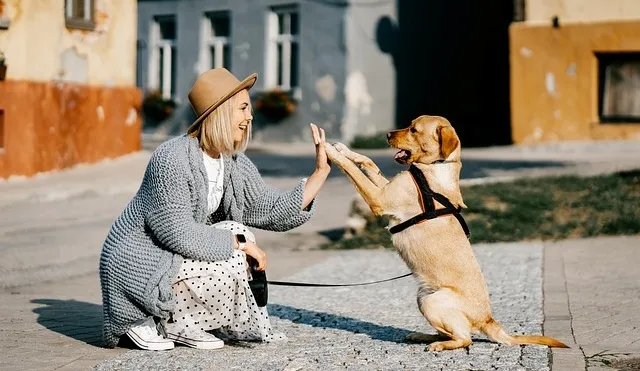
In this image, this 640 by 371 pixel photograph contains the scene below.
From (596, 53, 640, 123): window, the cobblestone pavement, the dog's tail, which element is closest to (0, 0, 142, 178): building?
the cobblestone pavement

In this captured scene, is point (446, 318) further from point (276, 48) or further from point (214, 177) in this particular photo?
A: point (276, 48)

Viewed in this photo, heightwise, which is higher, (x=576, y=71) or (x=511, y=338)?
(x=576, y=71)

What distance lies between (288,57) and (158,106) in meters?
3.83

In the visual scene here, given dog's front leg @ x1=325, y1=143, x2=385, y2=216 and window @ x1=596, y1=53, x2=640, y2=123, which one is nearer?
dog's front leg @ x1=325, y1=143, x2=385, y2=216

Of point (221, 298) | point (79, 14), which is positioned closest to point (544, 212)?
point (221, 298)

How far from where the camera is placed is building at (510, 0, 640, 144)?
21.3 m

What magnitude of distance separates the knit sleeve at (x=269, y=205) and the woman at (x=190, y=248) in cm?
14

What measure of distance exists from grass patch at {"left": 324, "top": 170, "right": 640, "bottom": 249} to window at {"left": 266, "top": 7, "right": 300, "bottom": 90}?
13688mm

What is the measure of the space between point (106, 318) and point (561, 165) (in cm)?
1268

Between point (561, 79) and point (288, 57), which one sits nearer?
point (561, 79)

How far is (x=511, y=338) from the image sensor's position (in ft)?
19.0

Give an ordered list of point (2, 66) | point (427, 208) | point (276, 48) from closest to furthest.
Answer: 1. point (427, 208)
2. point (2, 66)
3. point (276, 48)

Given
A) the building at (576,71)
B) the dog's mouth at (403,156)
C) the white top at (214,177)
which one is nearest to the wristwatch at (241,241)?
the white top at (214,177)

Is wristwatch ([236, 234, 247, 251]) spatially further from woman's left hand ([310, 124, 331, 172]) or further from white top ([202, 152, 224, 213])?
woman's left hand ([310, 124, 331, 172])
